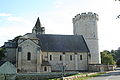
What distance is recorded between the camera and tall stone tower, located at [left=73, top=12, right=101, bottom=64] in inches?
2018

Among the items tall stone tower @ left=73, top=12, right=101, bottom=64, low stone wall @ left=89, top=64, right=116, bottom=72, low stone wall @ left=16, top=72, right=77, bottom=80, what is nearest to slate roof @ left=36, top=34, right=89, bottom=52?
tall stone tower @ left=73, top=12, right=101, bottom=64

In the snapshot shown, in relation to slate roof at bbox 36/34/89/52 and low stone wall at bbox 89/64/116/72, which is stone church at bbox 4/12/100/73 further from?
low stone wall at bbox 89/64/116/72

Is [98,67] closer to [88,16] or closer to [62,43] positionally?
[62,43]

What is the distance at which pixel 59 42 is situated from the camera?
155ft

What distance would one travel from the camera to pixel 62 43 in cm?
4722

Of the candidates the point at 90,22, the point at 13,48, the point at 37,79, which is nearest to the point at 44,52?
the point at 13,48

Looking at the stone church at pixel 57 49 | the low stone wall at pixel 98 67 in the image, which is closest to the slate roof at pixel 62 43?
the stone church at pixel 57 49

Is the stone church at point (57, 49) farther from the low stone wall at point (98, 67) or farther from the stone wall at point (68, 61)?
the low stone wall at point (98, 67)

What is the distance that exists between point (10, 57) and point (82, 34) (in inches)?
832

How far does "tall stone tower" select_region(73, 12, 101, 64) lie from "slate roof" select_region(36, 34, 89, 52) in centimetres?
315

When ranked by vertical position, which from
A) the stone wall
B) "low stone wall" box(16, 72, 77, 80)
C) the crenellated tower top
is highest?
the crenellated tower top

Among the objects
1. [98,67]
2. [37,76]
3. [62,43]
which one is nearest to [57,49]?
[62,43]

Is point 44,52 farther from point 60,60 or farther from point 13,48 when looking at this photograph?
point 13,48

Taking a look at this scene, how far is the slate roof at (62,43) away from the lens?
45.3m
